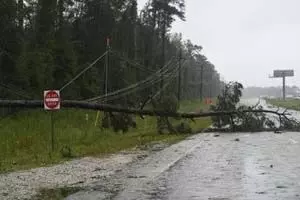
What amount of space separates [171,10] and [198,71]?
7165 cm

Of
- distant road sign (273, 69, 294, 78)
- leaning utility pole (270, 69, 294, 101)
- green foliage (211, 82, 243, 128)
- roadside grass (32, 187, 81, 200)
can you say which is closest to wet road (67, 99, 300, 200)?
roadside grass (32, 187, 81, 200)

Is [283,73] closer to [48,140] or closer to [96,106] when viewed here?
[96,106]

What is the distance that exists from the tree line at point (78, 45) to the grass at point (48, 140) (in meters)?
2.14

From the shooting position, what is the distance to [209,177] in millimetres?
13516

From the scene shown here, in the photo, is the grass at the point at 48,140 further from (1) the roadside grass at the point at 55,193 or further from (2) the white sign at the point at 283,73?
(2) the white sign at the point at 283,73

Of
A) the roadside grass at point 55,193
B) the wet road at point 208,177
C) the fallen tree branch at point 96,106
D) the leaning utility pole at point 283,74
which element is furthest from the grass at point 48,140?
the leaning utility pole at point 283,74

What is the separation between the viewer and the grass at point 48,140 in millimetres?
18531

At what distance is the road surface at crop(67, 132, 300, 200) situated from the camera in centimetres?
1099

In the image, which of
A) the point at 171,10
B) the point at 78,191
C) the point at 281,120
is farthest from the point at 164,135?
the point at 171,10

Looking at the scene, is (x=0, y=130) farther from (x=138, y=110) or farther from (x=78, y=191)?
(x=78, y=191)

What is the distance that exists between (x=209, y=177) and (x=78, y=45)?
164ft

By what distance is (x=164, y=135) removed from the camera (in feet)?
101

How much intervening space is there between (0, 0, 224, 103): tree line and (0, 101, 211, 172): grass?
214cm

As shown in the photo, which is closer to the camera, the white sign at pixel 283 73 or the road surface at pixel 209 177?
the road surface at pixel 209 177
